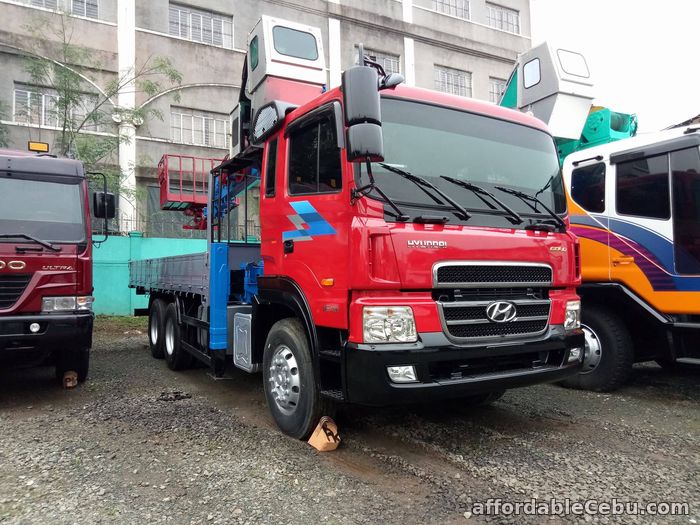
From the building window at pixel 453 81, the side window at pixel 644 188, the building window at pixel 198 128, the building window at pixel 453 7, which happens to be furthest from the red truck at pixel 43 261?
the building window at pixel 453 7

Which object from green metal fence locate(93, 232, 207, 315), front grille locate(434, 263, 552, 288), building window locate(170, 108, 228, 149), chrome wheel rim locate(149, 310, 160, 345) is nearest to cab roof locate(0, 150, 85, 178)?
chrome wheel rim locate(149, 310, 160, 345)

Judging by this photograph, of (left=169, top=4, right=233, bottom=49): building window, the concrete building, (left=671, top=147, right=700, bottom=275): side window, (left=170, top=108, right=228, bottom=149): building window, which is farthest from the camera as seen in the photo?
(left=169, top=4, right=233, bottom=49): building window

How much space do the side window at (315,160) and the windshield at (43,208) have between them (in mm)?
2887

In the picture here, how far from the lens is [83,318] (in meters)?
5.36

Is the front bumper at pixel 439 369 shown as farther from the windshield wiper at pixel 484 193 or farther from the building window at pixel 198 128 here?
the building window at pixel 198 128

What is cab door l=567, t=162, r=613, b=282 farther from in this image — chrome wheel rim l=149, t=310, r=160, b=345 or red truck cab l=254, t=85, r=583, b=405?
chrome wheel rim l=149, t=310, r=160, b=345

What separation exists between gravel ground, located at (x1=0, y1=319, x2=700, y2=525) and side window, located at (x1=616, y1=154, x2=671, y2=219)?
6.57ft

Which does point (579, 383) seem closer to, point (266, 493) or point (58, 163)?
point (266, 493)

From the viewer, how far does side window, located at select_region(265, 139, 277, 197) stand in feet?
15.1

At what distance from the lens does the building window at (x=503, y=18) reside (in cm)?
2278

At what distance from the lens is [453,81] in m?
21.5

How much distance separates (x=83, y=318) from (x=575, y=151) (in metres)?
6.09

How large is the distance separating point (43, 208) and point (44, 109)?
1076 centimetres

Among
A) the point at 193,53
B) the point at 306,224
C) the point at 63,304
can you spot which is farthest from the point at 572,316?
the point at 193,53
